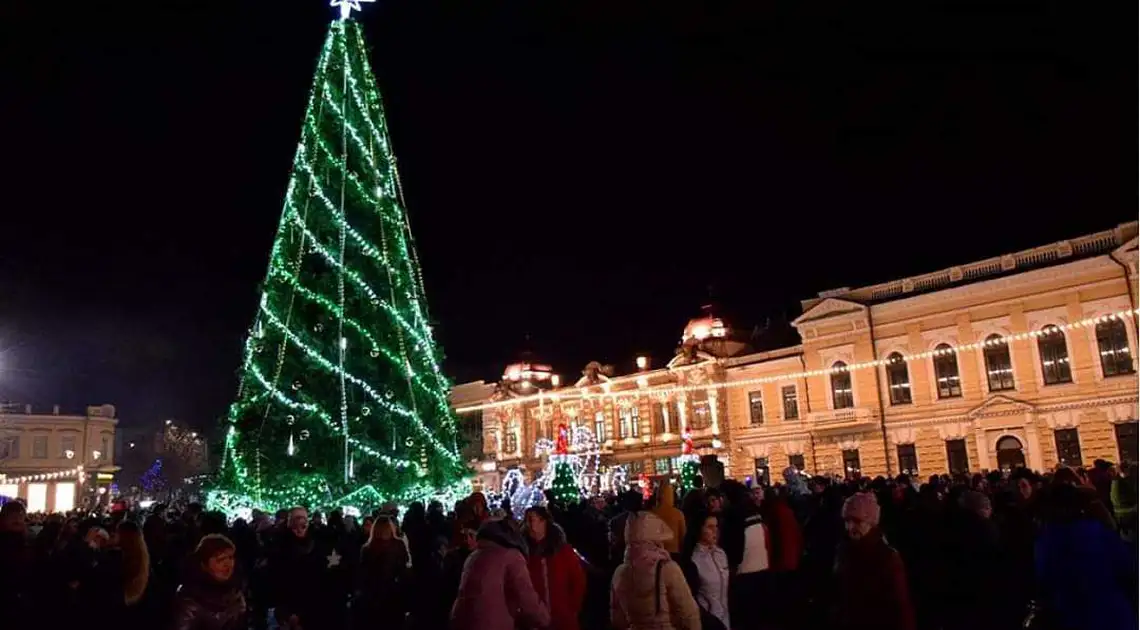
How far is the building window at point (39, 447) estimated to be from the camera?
67500 mm

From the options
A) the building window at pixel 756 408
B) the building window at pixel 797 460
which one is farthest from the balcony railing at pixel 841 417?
the building window at pixel 756 408

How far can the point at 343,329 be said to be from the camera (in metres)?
17.2

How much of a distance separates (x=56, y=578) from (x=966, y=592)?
834cm

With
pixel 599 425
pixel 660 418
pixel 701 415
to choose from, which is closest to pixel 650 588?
pixel 701 415

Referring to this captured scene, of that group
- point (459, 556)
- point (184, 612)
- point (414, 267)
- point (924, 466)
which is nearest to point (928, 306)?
point (924, 466)

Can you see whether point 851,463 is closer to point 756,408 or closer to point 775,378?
point 775,378

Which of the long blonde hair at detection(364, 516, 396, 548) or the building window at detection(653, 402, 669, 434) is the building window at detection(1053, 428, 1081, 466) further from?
the long blonde hair at detection(364, 516, 396, 548)

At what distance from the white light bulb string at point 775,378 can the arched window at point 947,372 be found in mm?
102

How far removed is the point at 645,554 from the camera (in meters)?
5.12

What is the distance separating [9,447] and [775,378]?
192 ft

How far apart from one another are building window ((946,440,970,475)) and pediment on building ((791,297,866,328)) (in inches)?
257

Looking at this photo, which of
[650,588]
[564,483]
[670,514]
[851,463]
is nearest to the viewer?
[650,588]

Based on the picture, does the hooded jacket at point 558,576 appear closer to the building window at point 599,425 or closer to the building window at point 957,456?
the building window at point 957,456

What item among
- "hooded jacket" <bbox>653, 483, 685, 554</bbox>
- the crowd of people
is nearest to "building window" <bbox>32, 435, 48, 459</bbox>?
the crowd of people
